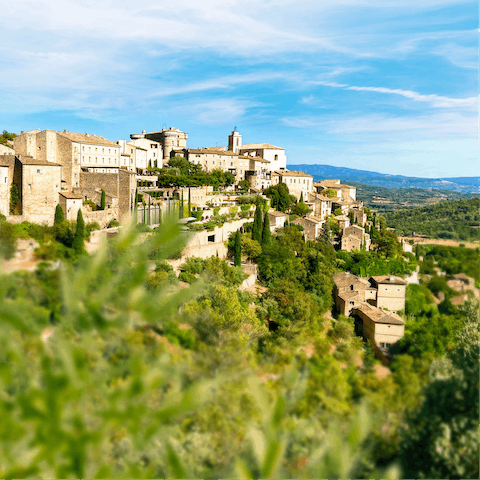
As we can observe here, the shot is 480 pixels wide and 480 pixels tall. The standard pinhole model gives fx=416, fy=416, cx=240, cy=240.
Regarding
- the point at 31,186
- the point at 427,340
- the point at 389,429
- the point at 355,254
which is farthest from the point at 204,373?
the point at 355,254

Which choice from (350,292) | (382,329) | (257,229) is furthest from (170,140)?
(382,329)

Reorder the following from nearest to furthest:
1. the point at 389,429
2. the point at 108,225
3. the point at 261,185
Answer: the point at 389,429, the point at 108,225, the point at 261,185

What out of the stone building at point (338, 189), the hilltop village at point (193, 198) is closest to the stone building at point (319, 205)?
the hilltop village at point (193, 198)

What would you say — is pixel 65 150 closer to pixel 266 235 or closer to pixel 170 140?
pixel 266 235

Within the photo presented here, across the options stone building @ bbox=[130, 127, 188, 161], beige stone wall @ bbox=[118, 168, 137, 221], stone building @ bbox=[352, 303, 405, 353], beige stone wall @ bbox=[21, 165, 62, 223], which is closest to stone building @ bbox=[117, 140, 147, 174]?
stone building @ bbox=[130, 127, 188, 161]

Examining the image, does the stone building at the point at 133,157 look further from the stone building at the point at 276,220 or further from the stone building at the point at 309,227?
the stone building at the point at 309,227

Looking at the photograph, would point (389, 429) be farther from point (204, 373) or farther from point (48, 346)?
point (48, 346)
